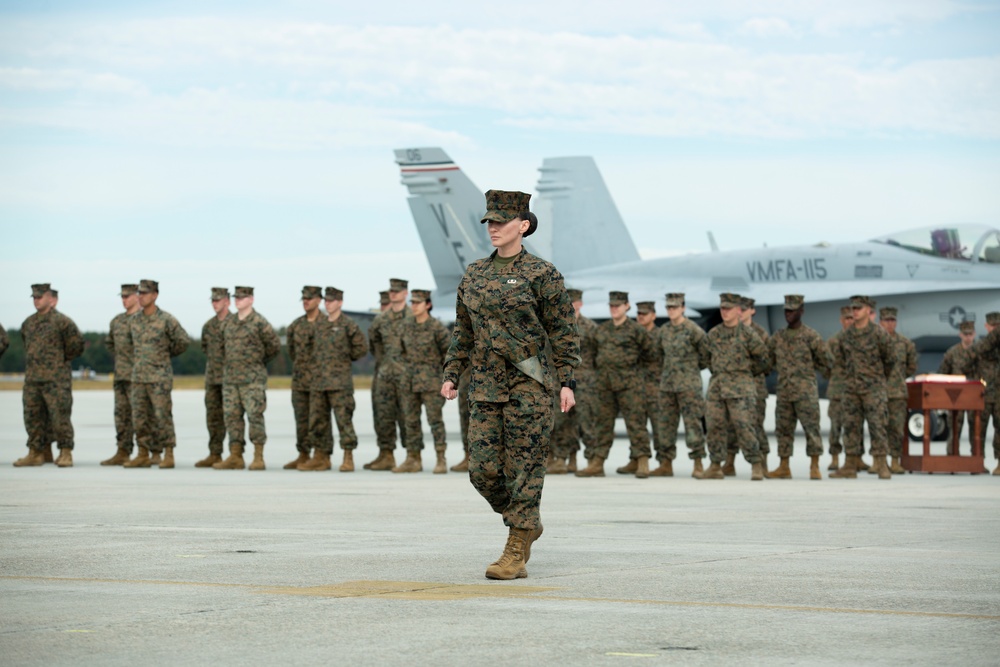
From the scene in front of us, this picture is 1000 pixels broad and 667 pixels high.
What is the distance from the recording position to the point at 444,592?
19.9ft

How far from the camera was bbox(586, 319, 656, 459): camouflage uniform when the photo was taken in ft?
47.2

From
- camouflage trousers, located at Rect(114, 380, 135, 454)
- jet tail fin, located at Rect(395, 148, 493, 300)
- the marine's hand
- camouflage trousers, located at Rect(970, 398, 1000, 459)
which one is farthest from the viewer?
jet tail fin, located at Rect(395, 148, 493, 300)

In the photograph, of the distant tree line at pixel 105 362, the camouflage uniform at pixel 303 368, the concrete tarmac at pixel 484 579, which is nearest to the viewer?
the concrete tarmac at pixel 484 579

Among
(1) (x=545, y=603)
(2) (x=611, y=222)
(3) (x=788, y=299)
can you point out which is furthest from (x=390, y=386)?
(2) (x=611, y=222)

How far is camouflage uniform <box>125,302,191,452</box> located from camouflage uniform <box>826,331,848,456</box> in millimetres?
6784

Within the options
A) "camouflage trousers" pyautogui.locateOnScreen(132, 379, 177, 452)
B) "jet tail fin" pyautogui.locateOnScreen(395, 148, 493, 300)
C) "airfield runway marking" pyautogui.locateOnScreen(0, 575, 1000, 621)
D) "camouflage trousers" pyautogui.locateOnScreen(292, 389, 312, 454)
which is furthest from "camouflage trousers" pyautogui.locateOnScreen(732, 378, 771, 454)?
"jet tail fin" pyautogui.locateOnScreen(395, 148, 493, 300)

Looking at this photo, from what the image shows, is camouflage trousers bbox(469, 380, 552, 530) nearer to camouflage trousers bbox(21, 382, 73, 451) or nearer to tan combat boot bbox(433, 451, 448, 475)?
tan combat boot bbox(433, 451, 448, 475)

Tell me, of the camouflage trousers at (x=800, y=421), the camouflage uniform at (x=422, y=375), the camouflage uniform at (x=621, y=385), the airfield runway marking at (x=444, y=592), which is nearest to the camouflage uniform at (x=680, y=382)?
the camouflage uniform at (x=621, y=385)

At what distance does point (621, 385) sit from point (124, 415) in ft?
17.6

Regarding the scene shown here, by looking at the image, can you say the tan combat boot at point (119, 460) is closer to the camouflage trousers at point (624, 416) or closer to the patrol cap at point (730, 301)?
the camouflage trousers at point (624, 416)

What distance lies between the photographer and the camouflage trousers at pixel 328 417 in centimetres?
1480

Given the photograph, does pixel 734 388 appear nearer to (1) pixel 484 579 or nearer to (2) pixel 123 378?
(2) pixel 123 378

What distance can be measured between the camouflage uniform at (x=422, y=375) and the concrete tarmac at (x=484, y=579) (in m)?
2.68

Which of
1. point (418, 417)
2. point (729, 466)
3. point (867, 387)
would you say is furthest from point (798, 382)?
point (418, 417)
